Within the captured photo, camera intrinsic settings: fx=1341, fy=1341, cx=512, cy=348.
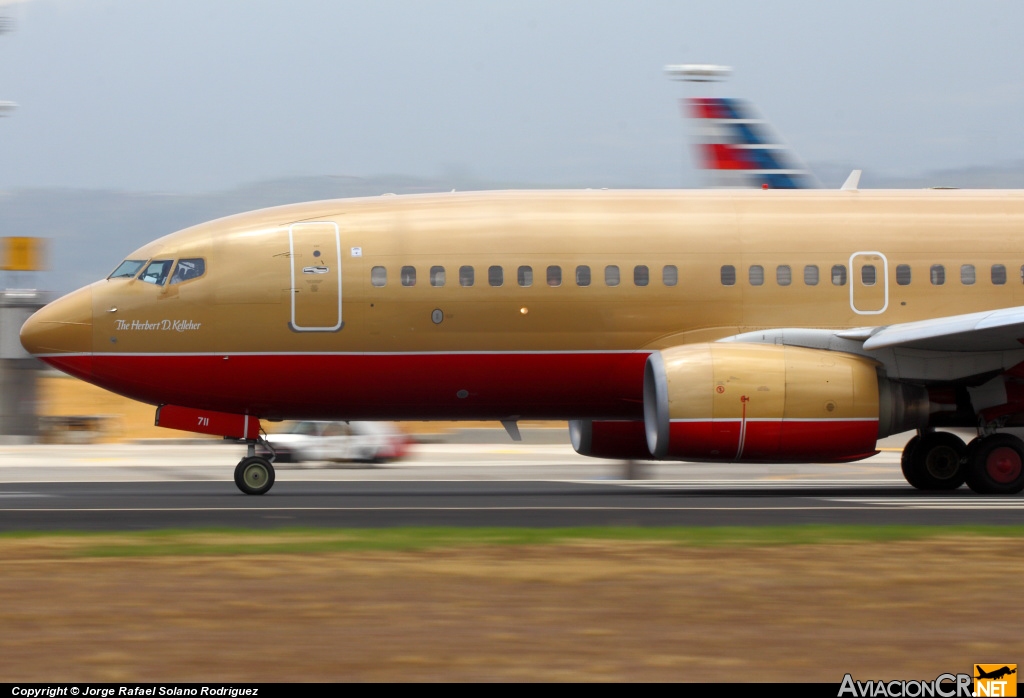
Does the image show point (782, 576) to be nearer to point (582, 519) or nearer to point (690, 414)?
point (582, 519)

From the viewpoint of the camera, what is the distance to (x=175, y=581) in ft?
32.9

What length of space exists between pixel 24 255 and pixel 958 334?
123 feet

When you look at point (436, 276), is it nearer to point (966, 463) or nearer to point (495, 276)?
point (495, 276)

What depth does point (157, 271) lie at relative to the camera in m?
18.4

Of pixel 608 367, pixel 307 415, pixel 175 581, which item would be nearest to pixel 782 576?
pixel 175 581

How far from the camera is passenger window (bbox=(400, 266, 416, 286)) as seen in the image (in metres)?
18.4

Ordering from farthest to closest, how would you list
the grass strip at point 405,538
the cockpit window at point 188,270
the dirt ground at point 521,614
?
the cockpit window at point 188,270, the grass strip at point 405,538, the dirt ground at point 521,614

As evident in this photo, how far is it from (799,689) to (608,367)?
1175 centimetres

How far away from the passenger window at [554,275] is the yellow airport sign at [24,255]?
33044mm

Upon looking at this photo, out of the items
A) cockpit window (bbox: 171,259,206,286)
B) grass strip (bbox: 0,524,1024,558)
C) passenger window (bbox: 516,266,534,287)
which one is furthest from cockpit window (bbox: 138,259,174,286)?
grass strip (bbox: 0,524,1024,558)

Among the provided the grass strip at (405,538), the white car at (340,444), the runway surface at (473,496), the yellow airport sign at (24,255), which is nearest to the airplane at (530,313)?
the runway surface at (473,496)

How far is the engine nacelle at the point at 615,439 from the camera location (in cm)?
2008

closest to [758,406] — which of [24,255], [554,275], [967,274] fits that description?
[554,275]

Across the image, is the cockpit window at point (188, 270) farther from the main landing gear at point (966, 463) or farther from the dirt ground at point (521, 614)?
the main landing gear at point (966, 463)
